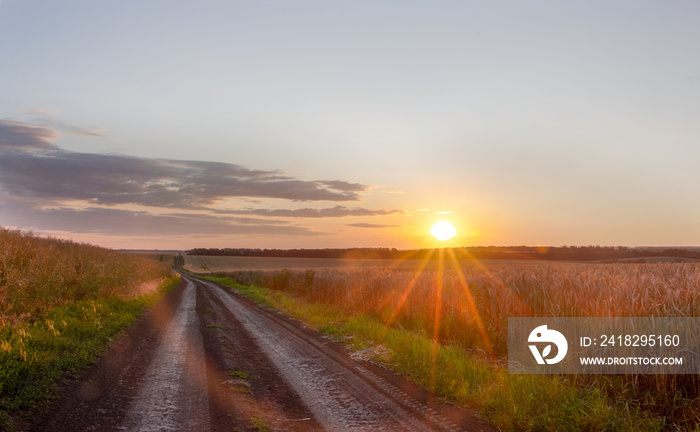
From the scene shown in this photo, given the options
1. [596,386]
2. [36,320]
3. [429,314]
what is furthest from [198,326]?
[596,386]

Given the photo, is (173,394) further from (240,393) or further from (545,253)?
(545,253)

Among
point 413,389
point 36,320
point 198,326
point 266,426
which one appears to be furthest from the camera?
point 198,326

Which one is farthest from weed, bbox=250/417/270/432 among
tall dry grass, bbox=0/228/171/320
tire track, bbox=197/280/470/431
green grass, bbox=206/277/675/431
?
tall dry grass, bbox=0/228/171/320

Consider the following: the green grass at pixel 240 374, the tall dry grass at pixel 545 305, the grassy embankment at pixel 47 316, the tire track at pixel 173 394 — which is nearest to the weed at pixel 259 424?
the tire track at pixel 173 394

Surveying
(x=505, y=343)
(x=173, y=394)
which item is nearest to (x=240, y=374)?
(x=173, y=394)

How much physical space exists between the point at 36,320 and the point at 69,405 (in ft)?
23.9

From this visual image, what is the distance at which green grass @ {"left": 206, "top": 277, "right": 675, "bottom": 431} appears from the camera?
5492mm

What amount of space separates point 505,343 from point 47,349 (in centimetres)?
1071

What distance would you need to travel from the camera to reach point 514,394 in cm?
644

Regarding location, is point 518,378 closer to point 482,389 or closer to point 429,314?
point 482,389

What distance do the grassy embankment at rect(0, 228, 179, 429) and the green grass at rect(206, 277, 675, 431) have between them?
6.75 meters

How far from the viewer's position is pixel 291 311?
20328 mm

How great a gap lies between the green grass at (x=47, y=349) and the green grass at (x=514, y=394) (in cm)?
665

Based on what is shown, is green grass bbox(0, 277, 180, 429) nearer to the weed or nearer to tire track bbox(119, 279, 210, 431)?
tire track bbox(119, 279, 210, 431)
